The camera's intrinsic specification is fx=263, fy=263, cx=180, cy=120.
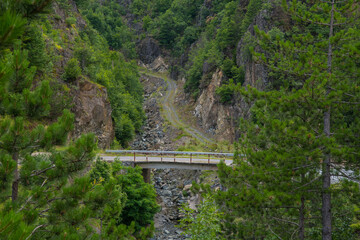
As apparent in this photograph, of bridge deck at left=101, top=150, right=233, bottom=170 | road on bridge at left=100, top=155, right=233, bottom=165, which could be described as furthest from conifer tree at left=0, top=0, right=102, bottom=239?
road on bridge at left=100, top=155, right=233, bottom=165

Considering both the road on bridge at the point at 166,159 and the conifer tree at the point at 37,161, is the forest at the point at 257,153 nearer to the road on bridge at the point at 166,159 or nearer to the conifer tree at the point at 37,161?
the conifer tree at the point at 37,161

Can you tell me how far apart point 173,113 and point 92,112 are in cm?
2313

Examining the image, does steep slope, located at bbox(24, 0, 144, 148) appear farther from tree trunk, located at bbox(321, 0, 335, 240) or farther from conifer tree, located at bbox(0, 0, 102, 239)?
tree trunk, located at bbox(321, 0, 335, 240)

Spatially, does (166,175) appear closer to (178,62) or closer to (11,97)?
(11,97)

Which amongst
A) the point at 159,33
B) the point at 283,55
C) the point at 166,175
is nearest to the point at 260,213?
the point at 283,55

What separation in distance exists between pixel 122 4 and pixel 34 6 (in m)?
96.3

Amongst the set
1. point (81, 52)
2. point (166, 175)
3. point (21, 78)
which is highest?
point (81, 52)

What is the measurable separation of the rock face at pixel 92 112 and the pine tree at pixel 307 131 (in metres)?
18.2

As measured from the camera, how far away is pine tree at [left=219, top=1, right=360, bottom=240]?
6.91 meters

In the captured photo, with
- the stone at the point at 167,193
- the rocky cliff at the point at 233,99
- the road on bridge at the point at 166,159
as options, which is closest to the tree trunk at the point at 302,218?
the road on bridge at the point at 166,159

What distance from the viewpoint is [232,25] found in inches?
1558

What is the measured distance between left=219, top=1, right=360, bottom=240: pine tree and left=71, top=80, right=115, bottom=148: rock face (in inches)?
718

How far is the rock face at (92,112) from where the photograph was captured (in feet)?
78.1

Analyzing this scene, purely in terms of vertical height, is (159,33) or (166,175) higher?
(159,33)
